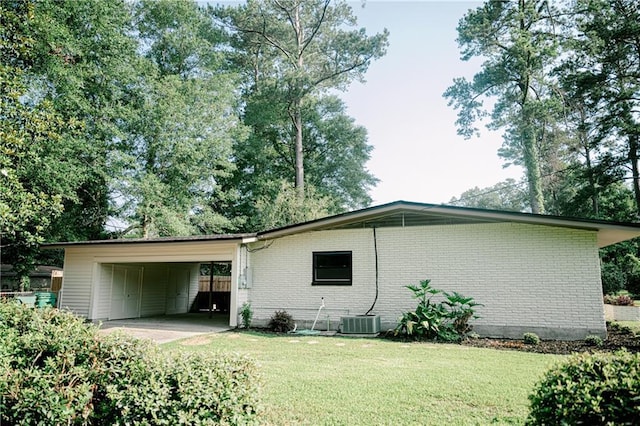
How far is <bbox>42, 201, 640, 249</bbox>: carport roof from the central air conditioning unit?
2696 mm

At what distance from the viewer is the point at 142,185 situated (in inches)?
758

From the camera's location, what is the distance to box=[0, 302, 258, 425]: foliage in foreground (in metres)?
3.18

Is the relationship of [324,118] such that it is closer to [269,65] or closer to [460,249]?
[269,65]

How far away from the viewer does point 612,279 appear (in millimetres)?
21484

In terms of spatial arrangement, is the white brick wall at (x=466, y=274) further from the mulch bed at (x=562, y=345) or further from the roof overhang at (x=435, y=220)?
the mulch bed at (x=562, y=345)

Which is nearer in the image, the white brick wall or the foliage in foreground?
the foliage in foreground

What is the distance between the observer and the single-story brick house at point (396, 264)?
9578mm

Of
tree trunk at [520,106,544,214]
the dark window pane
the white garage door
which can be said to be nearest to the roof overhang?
the dark window pane

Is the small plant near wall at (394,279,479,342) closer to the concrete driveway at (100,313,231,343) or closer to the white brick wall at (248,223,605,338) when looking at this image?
the white brick wall at (248,223,605,338)

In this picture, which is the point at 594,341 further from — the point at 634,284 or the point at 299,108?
the point at 299,108

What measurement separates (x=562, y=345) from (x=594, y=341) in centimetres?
68

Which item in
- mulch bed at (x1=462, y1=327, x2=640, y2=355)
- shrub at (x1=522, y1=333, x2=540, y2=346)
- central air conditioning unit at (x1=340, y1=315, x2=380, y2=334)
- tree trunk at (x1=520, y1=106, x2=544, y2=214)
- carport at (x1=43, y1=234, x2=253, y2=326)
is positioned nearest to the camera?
mulch bed at (x1=462, y1=327, x2=640, y2=355)

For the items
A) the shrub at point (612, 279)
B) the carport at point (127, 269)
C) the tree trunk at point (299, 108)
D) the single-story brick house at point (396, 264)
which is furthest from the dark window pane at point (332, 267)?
the shrub at point (612, 279)

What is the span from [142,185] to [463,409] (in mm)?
18547
